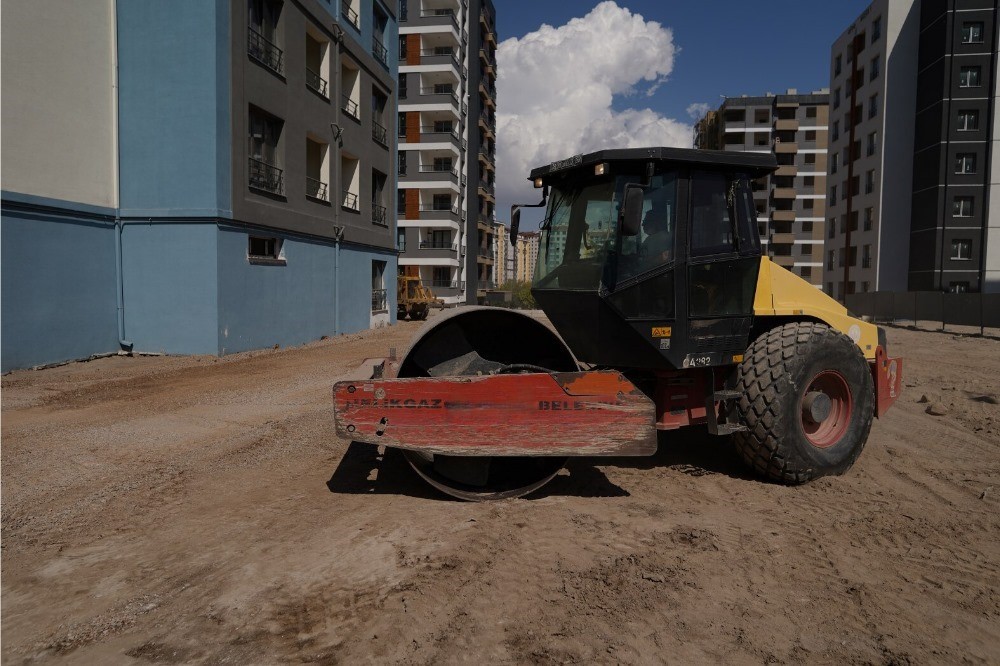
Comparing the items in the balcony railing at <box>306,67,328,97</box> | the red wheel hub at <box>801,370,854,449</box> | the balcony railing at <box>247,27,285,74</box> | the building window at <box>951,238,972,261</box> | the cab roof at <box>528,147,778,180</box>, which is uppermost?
the balcony railing at <box>306,67,328,97</box>

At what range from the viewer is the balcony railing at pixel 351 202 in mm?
21828

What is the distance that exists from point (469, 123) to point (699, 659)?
5162cm

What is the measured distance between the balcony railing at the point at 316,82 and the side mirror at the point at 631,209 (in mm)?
16786

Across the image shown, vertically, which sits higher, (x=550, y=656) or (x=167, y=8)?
(x=167, y=8)

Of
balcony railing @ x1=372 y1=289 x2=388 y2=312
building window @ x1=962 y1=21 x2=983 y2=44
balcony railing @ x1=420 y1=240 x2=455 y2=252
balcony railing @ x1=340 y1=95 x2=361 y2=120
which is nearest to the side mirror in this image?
balcony railing @ x1=340 y1=95 x2=361 y2=120

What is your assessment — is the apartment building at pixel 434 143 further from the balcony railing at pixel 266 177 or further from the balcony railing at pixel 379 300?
the balcony railing at pixel 266 177

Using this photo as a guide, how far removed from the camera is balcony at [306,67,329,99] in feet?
61.7

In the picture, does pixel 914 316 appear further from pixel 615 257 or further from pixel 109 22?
pixel 109 22

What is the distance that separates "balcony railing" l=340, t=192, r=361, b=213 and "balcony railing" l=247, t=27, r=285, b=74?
5.58 metres

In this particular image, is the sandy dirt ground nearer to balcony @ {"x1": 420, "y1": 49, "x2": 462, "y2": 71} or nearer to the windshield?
the windshield

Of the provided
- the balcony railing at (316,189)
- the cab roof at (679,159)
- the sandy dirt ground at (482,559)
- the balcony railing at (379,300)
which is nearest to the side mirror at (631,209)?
the cab roof at (679,159)

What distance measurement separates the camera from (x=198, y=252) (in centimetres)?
1359

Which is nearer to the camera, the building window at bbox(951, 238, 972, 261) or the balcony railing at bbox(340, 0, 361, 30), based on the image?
the balcony railing at bbox(340, 0, 361, 30)

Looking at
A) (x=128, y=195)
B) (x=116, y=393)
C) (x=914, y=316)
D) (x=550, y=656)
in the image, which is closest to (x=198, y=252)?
(x=128, y=195)
